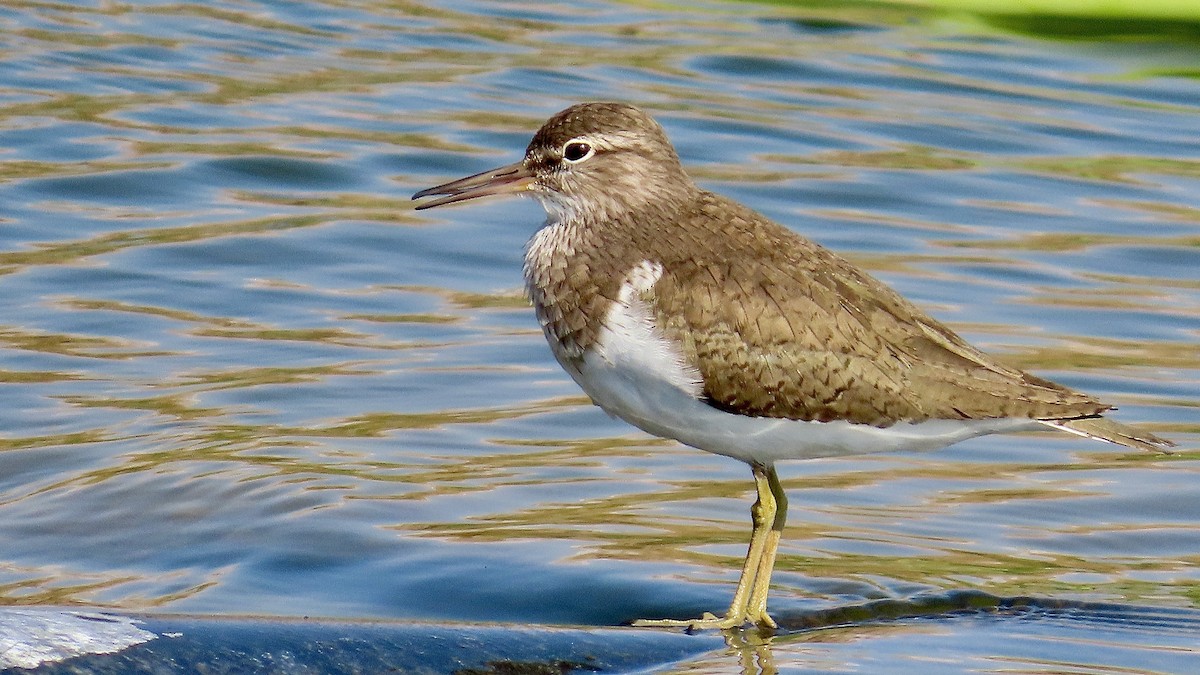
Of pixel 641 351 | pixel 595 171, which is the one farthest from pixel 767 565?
pixel 595 171

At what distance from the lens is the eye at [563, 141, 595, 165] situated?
7672mm

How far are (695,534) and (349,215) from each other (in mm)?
5887

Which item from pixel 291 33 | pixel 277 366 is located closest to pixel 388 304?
pixel 277 366

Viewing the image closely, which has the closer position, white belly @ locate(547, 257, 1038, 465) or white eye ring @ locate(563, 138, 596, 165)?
white belly @ locate(547, 257, 1038, 465)

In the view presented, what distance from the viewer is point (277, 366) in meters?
10.3

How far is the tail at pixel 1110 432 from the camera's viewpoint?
22.8 feet

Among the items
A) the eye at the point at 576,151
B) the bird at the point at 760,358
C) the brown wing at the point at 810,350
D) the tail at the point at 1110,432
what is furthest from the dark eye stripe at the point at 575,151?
the tail at the point at 1110,432

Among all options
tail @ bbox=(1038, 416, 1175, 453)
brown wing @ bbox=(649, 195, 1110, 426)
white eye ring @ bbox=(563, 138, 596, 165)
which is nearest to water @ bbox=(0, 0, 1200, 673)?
tail @ bbox=(1038, 416, 1175, 453)

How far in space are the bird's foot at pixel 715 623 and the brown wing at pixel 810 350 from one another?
772mm

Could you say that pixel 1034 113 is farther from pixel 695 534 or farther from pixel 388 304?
pixel 695 534

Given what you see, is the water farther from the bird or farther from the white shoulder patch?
the white shoulder patch

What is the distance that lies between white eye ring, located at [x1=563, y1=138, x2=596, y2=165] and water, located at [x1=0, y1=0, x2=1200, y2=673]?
5.17 feet

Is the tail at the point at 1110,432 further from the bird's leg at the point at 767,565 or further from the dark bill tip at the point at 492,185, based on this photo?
the dark bill tip at the point at 492,185

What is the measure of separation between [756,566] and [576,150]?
1.81 m
